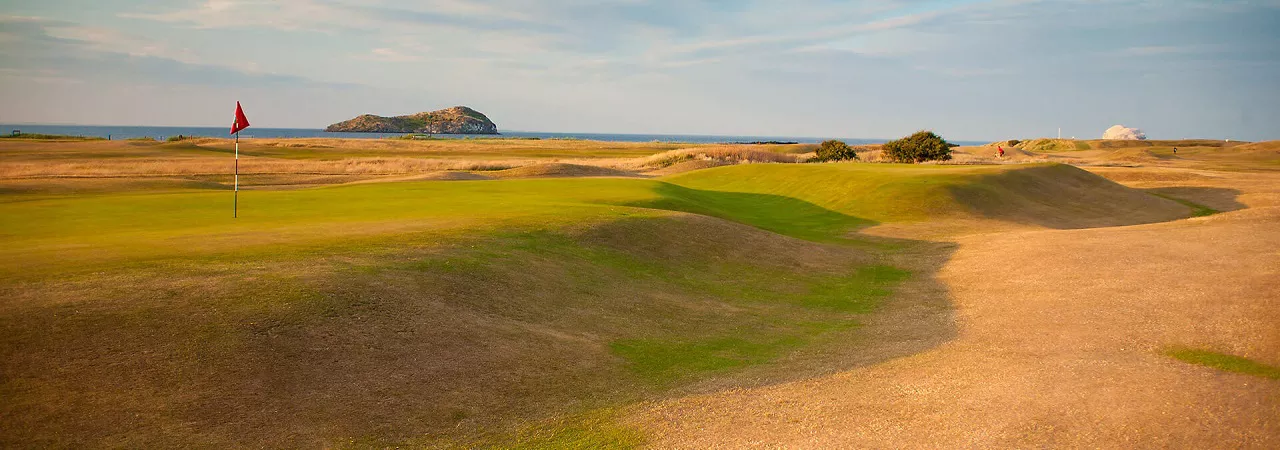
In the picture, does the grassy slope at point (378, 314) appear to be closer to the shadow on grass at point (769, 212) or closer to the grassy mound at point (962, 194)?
the shadow on grass at point (769, 212)

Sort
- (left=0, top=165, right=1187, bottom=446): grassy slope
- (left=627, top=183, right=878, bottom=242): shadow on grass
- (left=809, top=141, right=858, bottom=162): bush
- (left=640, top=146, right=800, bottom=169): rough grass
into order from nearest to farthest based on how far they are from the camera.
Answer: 1. (left=0, top=165, right=1187, bottom=446): grassy slope
2. (left=627, top=183, right=878, bottom=242): shadow on grass
3. (left=809, top=141, right=858, bottom=162): bush
4. (left=640, top=146, right=800, bottom=169): rough grass

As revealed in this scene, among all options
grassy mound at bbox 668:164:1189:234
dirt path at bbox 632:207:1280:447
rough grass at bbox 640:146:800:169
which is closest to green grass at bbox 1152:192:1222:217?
grassy mound at bbox 668:164:1189:234

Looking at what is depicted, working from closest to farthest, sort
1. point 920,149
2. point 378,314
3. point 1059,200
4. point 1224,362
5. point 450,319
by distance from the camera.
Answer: point 1224,362 < point 378,314 < point 450,319 < point 1059,200 < point 920,149

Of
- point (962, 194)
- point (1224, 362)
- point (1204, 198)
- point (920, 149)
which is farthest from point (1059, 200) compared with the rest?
point (1224, 362)

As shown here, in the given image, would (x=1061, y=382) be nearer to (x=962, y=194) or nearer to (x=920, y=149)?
(x=962, y=194)

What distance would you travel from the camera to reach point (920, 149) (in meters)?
62.8

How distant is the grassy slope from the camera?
868cm

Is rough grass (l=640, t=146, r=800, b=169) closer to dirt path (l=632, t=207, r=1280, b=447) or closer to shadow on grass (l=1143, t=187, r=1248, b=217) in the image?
shadow on grass (l=1143, t=187, r=1248, b=217)

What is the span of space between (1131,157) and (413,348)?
9091cm

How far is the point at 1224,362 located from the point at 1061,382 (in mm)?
3032

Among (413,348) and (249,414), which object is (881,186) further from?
(249,414)

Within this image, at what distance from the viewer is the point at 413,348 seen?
35.4 ft

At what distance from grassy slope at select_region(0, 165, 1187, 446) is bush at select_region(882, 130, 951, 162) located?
42224 mm

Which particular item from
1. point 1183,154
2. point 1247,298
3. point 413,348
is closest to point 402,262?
point 413,348
